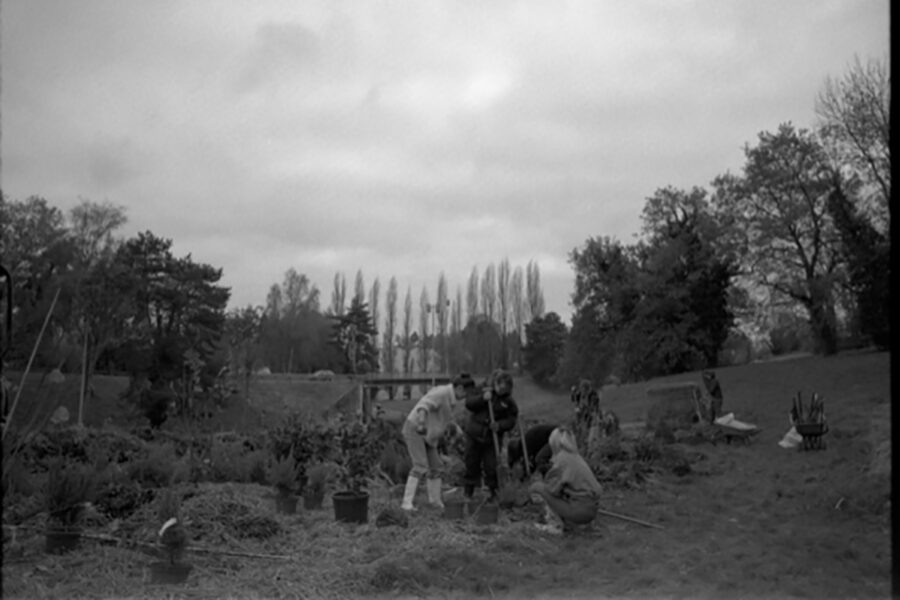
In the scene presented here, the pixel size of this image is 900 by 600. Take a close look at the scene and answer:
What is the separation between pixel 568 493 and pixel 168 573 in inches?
146

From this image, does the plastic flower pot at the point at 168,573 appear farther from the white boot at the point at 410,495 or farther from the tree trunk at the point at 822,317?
the tree trunk at the point at 822,317

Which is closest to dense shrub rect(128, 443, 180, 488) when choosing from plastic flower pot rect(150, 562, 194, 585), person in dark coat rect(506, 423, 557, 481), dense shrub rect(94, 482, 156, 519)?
dense shrub rect(94, 482, 156, 519)

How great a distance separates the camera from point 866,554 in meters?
5.87

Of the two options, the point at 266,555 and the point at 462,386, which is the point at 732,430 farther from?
the point at 266,555

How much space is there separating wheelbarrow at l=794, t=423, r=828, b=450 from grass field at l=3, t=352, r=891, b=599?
2.91 metres

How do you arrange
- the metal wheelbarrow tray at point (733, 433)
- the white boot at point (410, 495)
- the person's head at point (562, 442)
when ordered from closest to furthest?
the person's head at point (562, 442)
the white boot at point (410, 495)
the metal wheelbarrow tray at point (733, 433)

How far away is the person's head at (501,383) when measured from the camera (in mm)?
8375

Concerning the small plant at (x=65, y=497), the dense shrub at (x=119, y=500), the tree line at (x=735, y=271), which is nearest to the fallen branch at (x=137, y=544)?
the small plant at (x=65, y=497)

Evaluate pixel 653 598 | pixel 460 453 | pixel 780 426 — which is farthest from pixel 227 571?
pixel 780 426

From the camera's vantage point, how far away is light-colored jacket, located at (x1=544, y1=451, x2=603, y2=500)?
6918mm

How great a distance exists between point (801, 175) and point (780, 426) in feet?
51.3

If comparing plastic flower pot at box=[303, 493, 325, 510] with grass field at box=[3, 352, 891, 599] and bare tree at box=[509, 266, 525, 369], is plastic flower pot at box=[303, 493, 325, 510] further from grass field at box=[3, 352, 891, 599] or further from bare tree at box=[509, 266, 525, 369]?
bare tree at box=[509, 266, 525, 369]

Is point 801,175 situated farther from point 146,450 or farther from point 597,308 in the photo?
point 146,450

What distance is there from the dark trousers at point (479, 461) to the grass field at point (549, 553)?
78 cm
